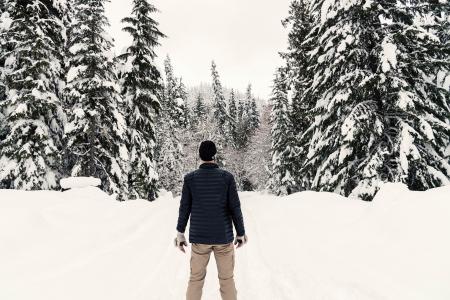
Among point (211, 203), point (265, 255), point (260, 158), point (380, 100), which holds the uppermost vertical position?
point (380, 100)

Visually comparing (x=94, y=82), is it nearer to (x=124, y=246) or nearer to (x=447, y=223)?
(x=124, y=246)

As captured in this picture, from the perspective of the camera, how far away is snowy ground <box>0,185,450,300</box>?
566cm

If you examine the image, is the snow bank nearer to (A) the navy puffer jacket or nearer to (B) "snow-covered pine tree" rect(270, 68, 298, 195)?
(A) the navy puffer jacket

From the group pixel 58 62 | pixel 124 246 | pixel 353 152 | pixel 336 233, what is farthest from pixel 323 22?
pixel 58 62

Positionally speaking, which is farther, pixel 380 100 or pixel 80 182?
pixel 80 182

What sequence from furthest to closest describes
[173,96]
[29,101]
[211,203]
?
[173,96], [29,101], [211,203]

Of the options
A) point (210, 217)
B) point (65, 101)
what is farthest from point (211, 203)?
point (65, 101)

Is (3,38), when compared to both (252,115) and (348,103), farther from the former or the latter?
(252,115)

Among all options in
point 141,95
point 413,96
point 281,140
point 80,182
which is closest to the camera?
point 413,96

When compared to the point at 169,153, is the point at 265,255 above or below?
below

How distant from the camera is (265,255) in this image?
8.08 metres

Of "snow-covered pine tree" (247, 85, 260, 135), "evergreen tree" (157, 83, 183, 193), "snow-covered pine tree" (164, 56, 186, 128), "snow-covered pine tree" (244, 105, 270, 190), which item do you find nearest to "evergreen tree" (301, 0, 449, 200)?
"evergreen tree" (157, 83, 183, 193)

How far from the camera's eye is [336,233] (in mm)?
8344

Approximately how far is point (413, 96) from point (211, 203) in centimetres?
950
